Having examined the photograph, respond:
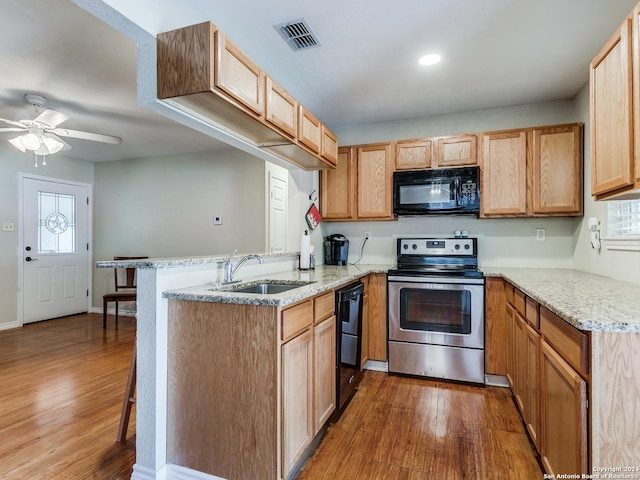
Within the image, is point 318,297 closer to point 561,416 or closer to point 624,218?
point 561,416

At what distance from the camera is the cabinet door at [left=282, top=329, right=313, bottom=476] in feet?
5.10

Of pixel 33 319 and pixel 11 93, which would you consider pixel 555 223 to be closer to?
pixel 11 93

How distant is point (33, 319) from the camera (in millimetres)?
4867

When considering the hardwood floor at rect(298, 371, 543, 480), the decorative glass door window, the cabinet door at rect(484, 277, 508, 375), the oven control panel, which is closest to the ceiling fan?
the decorative glass door window

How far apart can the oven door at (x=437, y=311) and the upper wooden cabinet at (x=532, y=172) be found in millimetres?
825

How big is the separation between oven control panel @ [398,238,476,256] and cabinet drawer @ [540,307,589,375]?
1.64 meters

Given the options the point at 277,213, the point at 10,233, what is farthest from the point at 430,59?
the point at 10,233

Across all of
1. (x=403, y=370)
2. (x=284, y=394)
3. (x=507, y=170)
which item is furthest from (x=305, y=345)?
(x=507, y=170)

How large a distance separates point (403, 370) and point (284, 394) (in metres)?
1.77

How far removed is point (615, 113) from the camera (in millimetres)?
1512

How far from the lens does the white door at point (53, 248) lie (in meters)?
4.80

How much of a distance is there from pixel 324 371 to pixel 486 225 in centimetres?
231

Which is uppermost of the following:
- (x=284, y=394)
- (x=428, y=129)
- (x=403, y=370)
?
(x=428, y=129)

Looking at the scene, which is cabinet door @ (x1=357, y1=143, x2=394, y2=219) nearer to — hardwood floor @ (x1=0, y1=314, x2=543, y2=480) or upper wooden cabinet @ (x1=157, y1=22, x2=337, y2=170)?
upper wooden cabinet @ (x1=157, y1=22, x2=337, y2=170)
